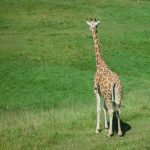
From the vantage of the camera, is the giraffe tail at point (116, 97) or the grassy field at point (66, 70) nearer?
the giraffe tail at point (116, 97)

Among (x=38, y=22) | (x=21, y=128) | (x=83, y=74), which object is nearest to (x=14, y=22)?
(x=38, y=22)

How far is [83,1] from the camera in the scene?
67938 millimetres

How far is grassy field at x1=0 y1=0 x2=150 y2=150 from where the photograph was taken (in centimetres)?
1842

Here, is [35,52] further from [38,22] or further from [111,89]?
[111,89]

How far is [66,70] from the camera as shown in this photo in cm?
3897

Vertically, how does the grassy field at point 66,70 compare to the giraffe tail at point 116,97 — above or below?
below

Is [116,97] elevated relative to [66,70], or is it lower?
elevated

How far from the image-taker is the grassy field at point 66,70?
1842 cm

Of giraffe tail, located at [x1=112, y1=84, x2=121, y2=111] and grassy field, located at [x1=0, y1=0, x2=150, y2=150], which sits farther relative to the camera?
grassy field, located at [x1=0, y1=0, x2=150, y2=150]

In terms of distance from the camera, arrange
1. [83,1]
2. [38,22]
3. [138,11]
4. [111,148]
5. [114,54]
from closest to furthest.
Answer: [111,148] → [114,54] → [38,22] → [138,11] → [83,1]

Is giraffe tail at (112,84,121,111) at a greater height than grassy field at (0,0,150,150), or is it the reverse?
giraffe tail at (112,84,121,111)

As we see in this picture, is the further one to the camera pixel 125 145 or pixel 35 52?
pixel 35 52

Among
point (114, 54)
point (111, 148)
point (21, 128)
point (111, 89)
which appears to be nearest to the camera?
point (111, 148)

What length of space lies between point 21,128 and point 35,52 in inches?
1045
